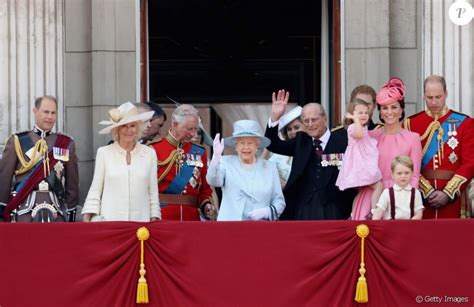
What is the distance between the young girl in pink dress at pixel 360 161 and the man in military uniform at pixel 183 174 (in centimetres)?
148

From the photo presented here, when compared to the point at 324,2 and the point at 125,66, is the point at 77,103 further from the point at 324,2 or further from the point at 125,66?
the point at 324,2

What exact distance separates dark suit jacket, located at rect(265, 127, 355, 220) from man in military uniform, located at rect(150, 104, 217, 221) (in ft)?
2.65

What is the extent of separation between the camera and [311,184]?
1245 centimetres

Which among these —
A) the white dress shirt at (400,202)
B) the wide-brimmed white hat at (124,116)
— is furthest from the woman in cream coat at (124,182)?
the white dress shirt at (400,202)

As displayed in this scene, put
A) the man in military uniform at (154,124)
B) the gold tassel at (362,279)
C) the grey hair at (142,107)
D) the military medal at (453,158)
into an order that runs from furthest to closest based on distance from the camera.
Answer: the man in military uniform at (154,124)
the grey hair at (142,107)
the military medal at (453,158)
the gold tassel at (362,279)

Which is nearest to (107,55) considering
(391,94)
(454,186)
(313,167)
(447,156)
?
(313,167)

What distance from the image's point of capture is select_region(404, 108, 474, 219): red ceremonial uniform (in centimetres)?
1245

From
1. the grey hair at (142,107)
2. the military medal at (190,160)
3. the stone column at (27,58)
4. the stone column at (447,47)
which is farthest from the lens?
the stone column at (447,47)

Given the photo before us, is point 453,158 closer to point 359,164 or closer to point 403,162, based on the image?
point 403,162

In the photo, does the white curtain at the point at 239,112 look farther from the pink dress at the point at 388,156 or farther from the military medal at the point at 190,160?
the pink dress at the point at 388,156

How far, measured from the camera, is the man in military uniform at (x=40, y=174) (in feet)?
40.9

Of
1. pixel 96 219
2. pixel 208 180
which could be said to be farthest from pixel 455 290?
pixel 96 219

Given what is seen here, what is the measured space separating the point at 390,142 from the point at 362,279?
1.37 meters

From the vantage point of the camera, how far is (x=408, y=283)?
38.1 ft
